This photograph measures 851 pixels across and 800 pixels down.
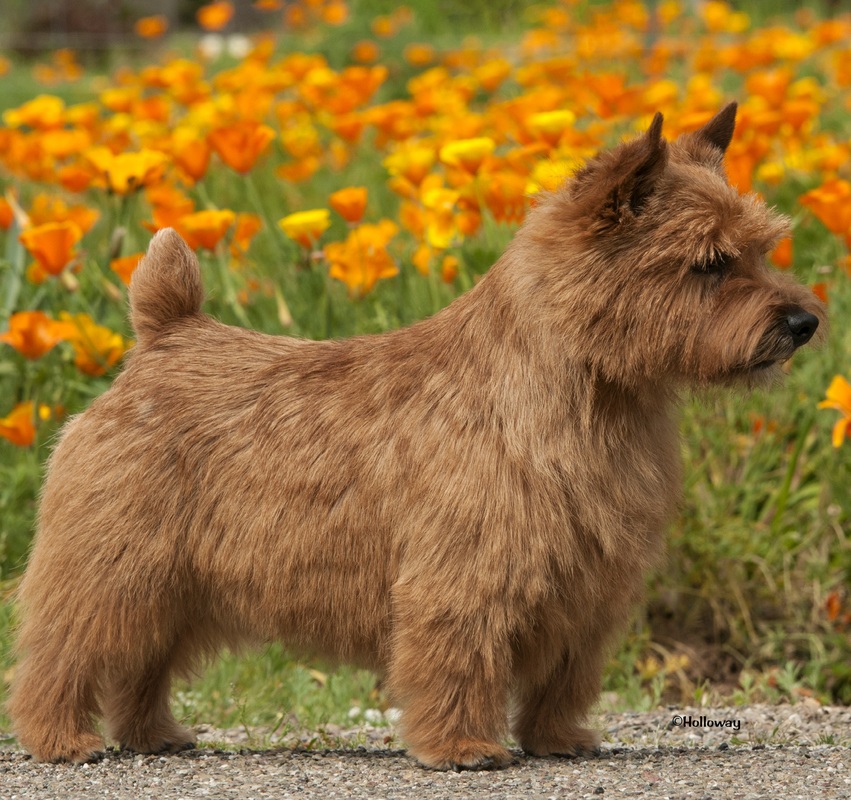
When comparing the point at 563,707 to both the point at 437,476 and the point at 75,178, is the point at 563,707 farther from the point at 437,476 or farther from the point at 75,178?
the point at 75,178

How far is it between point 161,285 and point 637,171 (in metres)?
1.48

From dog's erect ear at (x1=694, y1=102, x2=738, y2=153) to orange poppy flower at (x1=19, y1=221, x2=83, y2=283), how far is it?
2.42m

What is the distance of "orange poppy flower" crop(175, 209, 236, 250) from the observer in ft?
16.4

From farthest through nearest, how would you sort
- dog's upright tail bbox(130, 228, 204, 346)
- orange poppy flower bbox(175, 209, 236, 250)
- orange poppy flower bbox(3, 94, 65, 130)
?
orange poppy flower bbox(3, 94, 65, 130), orange poppy flower bbox(175, 209, 236, 250), dog's upright tail bbox(130, 228, 204, 346)

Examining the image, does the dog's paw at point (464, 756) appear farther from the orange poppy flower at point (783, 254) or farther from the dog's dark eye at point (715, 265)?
Answer: the orange poppy flower at point (783, 254)

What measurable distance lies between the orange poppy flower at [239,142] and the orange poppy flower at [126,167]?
285mm

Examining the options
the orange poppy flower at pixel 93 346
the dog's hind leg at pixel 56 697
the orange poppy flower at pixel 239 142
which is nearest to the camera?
the dog's hind leg at pixel 56 697

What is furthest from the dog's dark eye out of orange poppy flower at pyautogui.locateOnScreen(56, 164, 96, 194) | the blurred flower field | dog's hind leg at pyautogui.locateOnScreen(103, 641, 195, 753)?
orange poppy flower at pyautogui.locateOnScreen(56, 164, 96, 194)

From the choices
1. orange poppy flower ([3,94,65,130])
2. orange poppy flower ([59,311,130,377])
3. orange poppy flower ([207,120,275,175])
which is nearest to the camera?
orange poppy flower ([59,311,130,377])

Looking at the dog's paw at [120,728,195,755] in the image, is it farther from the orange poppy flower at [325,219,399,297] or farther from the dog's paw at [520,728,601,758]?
the orange poppy flower at [325,219,399,297]

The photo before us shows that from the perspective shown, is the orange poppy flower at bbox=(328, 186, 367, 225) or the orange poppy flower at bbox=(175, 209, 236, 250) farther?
the orange poppy flower at bbox=(328, 186, 367, 225)

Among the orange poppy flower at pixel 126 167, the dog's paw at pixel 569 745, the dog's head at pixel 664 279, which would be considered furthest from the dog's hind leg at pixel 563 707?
the orange poppy flower at pixel 126 167

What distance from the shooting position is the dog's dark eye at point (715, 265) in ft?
11.0

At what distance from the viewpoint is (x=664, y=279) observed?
3350 mm
